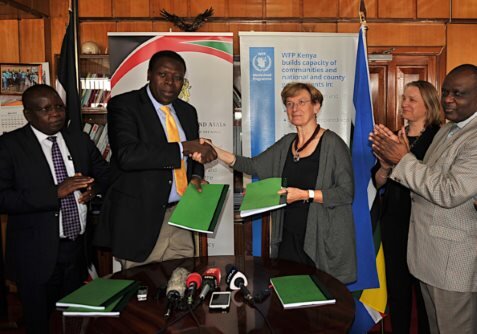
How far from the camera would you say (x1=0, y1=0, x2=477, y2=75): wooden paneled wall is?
166 inches

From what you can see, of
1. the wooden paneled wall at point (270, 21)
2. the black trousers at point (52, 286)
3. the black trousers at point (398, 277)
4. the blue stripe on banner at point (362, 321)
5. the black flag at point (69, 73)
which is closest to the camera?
the black trousers at point (52, 286)

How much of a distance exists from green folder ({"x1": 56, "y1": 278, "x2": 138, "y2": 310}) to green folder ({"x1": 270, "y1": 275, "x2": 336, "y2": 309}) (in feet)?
1.97

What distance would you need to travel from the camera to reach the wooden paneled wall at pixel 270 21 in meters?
4.22

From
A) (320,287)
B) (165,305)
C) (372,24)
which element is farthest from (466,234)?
(372,24)

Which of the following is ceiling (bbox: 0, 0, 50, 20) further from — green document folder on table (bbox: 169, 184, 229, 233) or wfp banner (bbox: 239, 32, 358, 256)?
green document folder on table (bbox: 169, 184, 229, 233)

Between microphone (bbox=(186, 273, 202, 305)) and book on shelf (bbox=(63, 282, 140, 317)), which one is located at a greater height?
microphone (bbox=(186, 273, 202, 305))

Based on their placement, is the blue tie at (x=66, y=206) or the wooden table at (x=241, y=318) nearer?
the wooden table at (x=241, y=318)

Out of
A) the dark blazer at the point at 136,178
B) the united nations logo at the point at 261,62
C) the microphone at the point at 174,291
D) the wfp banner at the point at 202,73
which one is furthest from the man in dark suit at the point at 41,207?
the united nations logo at the point at 261,62

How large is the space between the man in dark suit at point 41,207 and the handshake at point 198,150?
1.76 ft

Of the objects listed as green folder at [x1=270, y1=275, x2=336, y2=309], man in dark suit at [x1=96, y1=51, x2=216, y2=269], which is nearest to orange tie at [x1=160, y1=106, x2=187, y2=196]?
man in dark suit at [x1=96, y1=51, x2=216, y2=269]

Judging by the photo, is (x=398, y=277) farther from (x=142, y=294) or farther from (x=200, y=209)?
(x=142, y=294)

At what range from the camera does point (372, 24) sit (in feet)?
14.3

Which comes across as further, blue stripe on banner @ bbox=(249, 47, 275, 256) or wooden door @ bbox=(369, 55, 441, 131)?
wooden door @ bbox=(369, 55, 441, 131)

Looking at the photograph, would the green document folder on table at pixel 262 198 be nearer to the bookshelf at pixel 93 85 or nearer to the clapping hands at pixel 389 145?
the clapping hands at pixel 389 145
